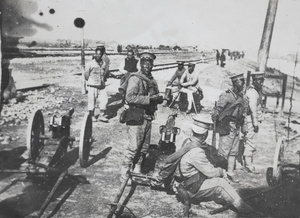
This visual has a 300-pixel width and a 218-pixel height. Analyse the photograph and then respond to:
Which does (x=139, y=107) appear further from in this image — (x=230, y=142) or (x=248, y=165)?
(x=248, y=165)

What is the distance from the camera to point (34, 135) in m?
4.73

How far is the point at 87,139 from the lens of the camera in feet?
17.7

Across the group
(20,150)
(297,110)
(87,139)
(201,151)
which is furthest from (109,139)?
(297,110)

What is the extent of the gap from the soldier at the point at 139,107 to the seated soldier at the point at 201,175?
103cm

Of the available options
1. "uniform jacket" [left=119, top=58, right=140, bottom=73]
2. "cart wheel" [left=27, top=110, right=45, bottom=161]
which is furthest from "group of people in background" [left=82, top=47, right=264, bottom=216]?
"uniform jacket" [left=119, top=58, right=140, bottom=73]

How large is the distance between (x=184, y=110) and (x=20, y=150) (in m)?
5.44

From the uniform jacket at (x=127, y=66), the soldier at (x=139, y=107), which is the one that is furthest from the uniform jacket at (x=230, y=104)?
the uniform jacket at (x=127, y=66)

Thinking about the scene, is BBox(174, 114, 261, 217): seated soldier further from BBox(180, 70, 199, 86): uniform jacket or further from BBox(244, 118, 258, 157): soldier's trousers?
BBox(180, 70, 199, 86): uniform jacket

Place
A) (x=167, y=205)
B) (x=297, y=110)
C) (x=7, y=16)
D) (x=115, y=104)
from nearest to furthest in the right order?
1. (x=167, y=205)
2. (x=7, y=16)
3. (x=115, y=104)
4. (x=297, y=110)

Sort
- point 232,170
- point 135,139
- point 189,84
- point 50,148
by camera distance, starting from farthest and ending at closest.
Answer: point 189,84
point 232,170
point 50,148
point 135,139

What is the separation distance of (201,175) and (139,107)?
1.59 m

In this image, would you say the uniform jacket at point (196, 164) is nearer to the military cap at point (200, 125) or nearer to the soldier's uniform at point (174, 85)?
the military cap at point (200, 125)

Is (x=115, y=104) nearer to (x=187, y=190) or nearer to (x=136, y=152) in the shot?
(x=136, y=152)

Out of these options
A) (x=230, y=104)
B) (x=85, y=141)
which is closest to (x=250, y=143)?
(x=230, y=104)
